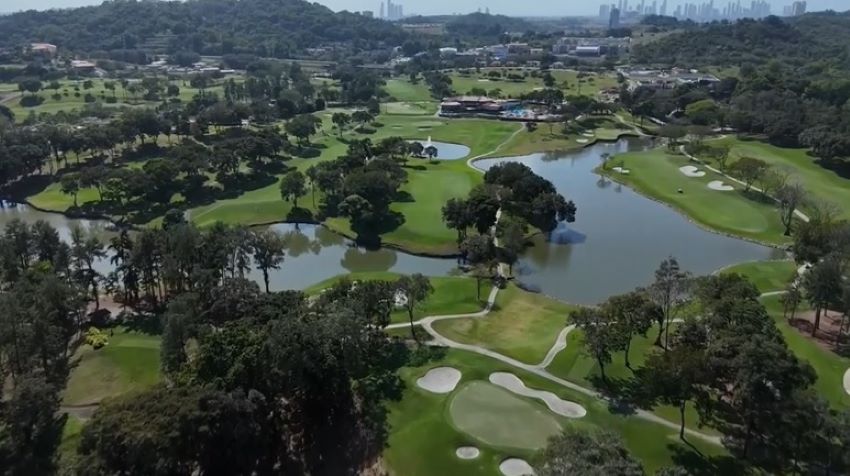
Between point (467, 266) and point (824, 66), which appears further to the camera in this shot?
point (824, 66)

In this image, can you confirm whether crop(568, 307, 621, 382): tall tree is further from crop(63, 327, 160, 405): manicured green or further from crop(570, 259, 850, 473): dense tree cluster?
crop(63, 327, 160, 405): manicured green

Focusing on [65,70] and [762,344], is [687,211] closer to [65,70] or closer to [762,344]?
[762,344]

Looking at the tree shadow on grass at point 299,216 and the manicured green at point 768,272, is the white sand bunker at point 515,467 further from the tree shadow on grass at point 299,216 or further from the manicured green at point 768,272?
the tree shadow on grass at point 299,216

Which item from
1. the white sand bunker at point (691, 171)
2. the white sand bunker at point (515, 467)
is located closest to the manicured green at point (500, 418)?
the white sand bunker at point (515, 467)

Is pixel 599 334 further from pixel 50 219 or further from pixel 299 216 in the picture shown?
pixel 50 219

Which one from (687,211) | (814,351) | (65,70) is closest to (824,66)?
(687,211)

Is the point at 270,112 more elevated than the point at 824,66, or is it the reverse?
the point at 824,66
